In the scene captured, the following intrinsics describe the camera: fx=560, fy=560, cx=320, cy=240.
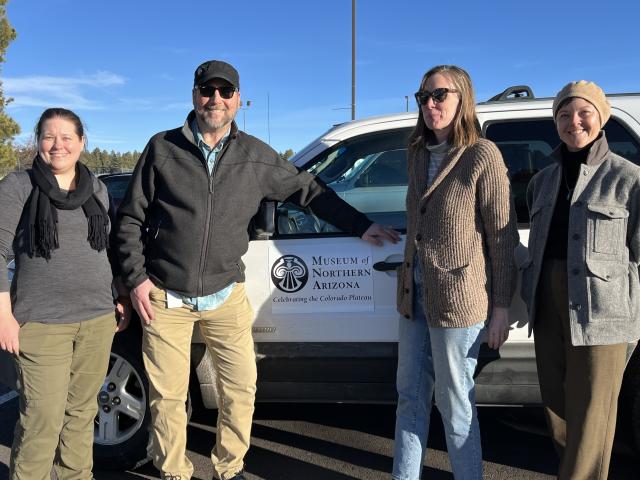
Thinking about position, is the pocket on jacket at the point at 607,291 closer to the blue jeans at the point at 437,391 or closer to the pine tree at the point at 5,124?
the blue jeans at the point at 437,391

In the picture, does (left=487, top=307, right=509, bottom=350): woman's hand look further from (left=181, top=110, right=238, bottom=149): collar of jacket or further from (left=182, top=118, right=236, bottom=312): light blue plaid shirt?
(left=181, top=110, right=238, bottom=149): collar of jacket

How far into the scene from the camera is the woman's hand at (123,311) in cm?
261

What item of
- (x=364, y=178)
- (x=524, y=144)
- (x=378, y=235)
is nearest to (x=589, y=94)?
(x=524, y=144)

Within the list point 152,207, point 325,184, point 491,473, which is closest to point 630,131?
point 325,184

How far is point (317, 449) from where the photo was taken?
3.26 m

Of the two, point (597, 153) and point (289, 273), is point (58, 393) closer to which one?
point (289, 273)

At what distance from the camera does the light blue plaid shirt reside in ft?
8.08

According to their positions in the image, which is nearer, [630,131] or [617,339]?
[617,339]

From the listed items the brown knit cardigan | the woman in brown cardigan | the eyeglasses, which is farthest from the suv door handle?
the eyeglasses

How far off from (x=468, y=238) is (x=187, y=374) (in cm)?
144

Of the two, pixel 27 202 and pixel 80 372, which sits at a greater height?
pixel 27 202

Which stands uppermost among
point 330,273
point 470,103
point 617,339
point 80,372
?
point 470,103

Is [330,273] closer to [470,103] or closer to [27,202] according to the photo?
[470,103]

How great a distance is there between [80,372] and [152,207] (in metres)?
0.79
